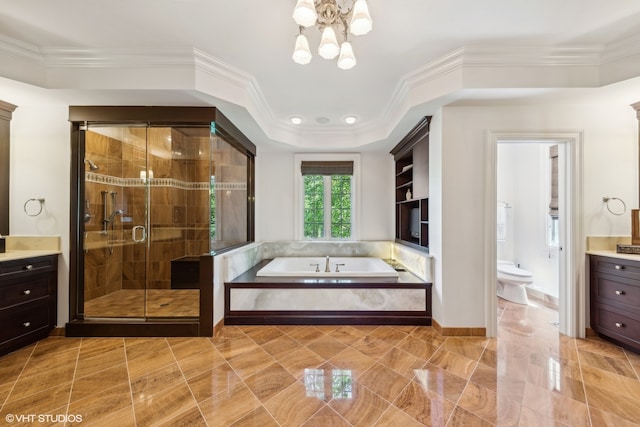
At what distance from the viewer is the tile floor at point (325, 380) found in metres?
1.50

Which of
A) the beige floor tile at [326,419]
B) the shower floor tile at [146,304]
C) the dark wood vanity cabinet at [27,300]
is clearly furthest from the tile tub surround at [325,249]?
the beige floor tile at [326,419]

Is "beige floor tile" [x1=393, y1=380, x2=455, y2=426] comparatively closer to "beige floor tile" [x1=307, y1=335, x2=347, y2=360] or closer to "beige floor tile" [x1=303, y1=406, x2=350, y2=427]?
"beige floor tile" [x1=303, y1=406, x2=350, y2=427]

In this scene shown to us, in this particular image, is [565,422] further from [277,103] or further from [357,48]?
[277,103]

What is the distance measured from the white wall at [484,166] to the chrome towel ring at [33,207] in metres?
3.93

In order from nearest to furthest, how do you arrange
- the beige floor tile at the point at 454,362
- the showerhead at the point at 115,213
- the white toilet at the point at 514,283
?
the beige floor tile at the point at 454,362 < the white toilet at the point at 514,283 < the showerhead at the point at 115,213

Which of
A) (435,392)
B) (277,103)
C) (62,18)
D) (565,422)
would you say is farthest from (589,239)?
(62,18)

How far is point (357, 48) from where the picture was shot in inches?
78.4

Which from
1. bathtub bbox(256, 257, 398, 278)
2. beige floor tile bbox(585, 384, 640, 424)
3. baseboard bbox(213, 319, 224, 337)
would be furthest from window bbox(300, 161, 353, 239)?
beige floor tile bbox(585, 384, 640, 424)

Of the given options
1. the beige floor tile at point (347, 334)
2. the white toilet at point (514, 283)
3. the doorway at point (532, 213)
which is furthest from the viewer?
the doorway at point (532, 213)

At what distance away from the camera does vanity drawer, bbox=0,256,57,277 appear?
83.4 inches

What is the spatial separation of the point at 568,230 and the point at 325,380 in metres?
2.63

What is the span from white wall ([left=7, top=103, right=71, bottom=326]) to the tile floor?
1005mm

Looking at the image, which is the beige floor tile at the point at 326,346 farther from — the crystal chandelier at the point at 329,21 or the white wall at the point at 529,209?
the white wall at the point at 529,209

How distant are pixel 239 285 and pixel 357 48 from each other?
8.02 ft
